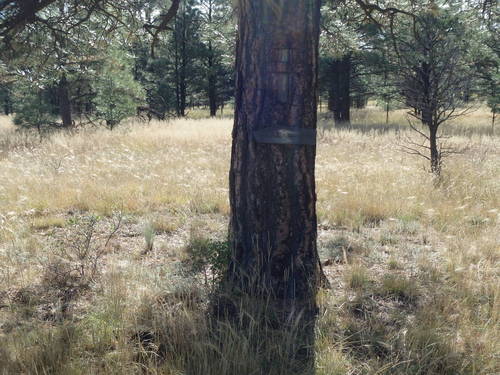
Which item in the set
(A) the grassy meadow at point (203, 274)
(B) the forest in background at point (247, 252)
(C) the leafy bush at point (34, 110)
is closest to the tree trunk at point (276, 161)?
(B) the forest in background at point (247, 252)

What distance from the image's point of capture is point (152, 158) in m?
9.28

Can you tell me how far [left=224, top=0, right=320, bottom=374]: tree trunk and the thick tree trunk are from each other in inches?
744

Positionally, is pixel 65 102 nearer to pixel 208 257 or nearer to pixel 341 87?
pixel 341 87

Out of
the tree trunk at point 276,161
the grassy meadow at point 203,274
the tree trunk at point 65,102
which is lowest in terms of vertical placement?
the grassy meadow at point 203,274

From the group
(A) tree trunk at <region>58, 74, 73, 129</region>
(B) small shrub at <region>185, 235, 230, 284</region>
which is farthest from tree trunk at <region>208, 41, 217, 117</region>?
→ (B) small shrub at <region>185, 235, 230, 284</region>

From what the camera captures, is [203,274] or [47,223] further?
[47,223]

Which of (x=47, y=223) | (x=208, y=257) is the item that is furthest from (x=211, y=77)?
(x=208, y=257)

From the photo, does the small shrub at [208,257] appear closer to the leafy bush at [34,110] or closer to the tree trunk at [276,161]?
the tree trunk at [276,161]

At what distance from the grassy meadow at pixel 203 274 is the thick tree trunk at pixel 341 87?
14861 millimetres

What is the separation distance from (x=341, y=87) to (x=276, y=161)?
2028 centimetres

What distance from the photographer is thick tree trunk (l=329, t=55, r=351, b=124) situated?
21.0 metres

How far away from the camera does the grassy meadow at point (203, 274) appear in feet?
7.27

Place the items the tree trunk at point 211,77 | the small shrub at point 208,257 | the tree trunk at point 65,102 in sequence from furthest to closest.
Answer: the tree trunk at point 211,77 < the tree trunk at point 65,102 < the small shrub at point 208,257

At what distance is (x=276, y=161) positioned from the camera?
278 centimetres
